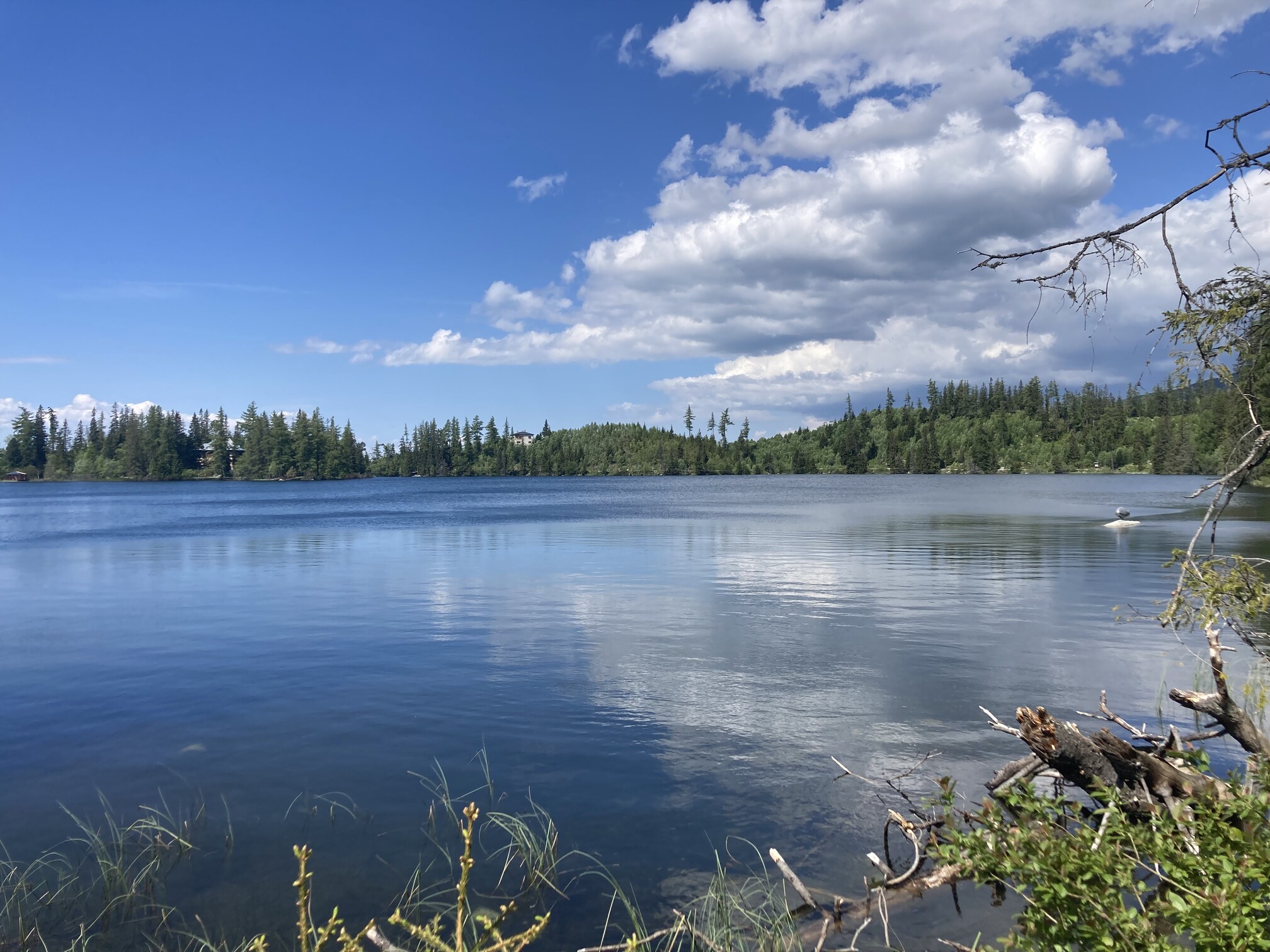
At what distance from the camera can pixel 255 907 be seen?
8578 mm

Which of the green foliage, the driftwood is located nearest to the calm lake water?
the green foliage

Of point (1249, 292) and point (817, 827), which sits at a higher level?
point (1249, 292)

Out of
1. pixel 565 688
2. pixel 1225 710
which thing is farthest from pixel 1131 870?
pixel 565 688

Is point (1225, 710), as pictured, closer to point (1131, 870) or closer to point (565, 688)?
point (1131, 870)

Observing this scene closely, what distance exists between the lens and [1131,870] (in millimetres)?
5039

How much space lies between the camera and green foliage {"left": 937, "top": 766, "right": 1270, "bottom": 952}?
450cm

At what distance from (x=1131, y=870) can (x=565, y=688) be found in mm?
12730

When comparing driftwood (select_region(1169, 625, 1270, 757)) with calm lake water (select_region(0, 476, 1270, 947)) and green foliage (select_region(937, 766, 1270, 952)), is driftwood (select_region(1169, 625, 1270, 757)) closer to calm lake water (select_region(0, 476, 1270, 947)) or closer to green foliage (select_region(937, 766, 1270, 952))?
green foliage (select_region(937, 766, 1270, 952))

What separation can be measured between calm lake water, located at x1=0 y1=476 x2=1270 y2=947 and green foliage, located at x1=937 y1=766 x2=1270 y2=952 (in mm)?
2545

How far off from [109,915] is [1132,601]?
2802 cm

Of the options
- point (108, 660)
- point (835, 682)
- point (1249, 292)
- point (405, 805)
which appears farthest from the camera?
point (108, 660)

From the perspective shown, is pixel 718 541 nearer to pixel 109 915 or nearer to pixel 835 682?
pixel 835 682

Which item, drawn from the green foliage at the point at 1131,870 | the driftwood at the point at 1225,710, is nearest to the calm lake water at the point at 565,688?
the green foliage at the point at 1131,870

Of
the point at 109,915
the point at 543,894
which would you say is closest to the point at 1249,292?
the point at 543,894
